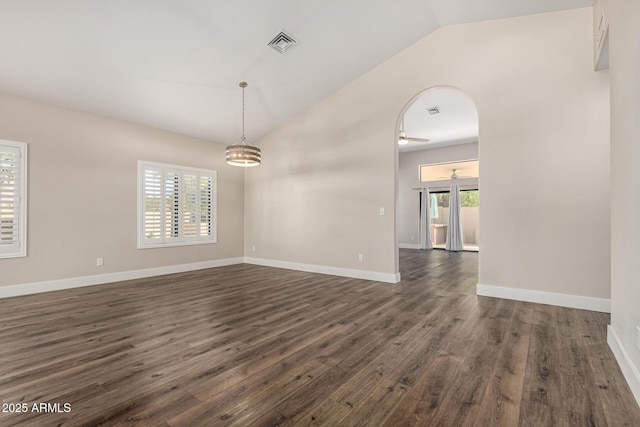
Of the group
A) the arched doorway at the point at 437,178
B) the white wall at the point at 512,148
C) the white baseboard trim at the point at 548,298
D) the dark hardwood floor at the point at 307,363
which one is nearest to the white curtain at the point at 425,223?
the arched doorway at the point at 437,178

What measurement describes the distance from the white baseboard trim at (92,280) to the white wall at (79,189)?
0.15ft

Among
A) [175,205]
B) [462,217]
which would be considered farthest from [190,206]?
[462,217]

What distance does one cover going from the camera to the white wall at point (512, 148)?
3.47m

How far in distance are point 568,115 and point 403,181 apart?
6.89 metres

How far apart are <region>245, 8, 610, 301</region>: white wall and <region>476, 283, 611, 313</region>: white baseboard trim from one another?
0.20 feet

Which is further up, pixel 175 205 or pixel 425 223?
pixel 175 205

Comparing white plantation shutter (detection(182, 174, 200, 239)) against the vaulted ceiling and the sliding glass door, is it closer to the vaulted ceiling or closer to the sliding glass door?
the vaulted ceiling

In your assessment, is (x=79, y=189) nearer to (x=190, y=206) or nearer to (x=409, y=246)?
(x=190, y=206)

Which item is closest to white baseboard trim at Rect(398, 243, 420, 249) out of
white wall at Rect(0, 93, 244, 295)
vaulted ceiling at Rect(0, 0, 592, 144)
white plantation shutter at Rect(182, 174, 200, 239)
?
vaulted ceiling at Rect(0, 0, 592, 144)

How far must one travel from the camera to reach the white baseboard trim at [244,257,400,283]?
490 centimetres

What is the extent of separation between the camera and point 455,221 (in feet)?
31.1

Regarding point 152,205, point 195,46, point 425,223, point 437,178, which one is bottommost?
point 425,223

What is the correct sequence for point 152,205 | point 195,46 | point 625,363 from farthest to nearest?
point 152,205 < point 195,46 < point 625,363

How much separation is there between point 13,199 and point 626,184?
267 inches
